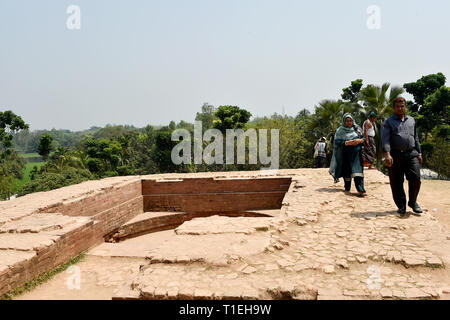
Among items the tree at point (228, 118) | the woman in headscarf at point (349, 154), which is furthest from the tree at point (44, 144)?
the woman in headscarf at point (349, 154)

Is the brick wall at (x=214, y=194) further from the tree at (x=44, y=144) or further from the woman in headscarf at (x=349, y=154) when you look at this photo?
the tree at (x=44, y=144)

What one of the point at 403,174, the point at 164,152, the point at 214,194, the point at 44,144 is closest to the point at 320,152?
the point at 214,194

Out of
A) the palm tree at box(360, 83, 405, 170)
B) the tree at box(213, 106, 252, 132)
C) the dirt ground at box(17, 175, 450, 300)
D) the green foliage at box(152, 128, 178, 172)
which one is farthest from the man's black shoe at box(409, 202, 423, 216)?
the green foliage at box(152, 128, 178, 172)

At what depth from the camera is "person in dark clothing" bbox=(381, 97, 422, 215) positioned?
4359mm

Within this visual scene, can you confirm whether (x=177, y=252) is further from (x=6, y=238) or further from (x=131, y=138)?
(x=131, y=138)

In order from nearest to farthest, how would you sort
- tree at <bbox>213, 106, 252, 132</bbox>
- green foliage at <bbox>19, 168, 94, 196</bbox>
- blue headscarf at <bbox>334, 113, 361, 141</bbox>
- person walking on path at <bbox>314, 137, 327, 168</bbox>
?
blue headscarf at <bbox>334, 113, 361, 141</bbox>, person walking on path at <bbox>314, 137, 327, 168</bbox>, green foliage at <bbox>19, 168, 94, 196</bbox>, tree at <bbox>213, 106, 252, 132</bbox>

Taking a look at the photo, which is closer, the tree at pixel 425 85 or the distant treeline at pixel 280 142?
the distant treeline at pixel 280 142

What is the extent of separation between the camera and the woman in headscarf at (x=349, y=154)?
5680mm

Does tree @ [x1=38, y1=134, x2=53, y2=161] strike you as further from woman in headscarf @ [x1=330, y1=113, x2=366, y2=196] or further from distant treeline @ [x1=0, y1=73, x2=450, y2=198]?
woman in headscarf @ [x1=330, y1=113, x2=366, y2=196]

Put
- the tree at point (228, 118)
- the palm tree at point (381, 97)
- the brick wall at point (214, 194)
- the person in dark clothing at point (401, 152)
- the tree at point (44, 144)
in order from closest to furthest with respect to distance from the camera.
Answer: the person in dark clothing at point (401, 152) → the brick wall at point (214, 194) → the palm tree at point (381, 97) → the tree at point (228, 118) → the tree at point (44, 144)

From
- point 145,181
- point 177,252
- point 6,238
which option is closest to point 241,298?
point 177,252

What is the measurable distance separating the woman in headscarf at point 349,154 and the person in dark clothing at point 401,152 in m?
1.15

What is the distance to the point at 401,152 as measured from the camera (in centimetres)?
441

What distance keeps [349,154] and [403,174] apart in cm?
142
